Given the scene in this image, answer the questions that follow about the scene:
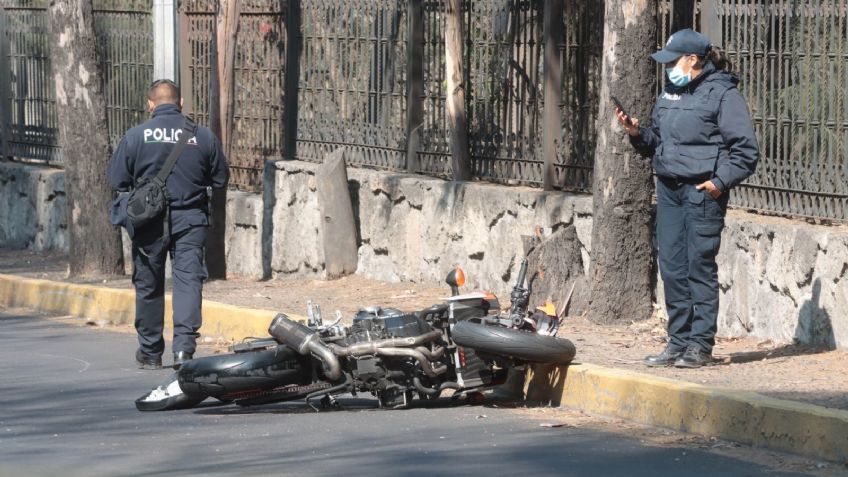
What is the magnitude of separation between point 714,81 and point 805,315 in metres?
1.78

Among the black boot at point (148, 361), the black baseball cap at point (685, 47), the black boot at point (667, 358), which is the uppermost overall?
the black baseball cap at point (685, 47)

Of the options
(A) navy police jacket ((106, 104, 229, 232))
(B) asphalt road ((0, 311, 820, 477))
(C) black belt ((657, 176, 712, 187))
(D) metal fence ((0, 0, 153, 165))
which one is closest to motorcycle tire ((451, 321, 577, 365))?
(B) asphalt road ((0, 311, 820, 477))

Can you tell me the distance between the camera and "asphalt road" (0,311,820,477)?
719 centimetres

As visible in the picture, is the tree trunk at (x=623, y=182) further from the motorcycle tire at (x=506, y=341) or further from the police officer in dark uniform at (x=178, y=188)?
the police officer in dark uniform at (x=178, y=188)

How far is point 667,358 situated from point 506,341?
116 centimetres

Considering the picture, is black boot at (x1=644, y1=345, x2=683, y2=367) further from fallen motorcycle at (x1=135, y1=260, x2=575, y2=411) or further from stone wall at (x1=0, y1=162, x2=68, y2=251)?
stone wall at (x1=0, y1=162, x2=68, y2=251)

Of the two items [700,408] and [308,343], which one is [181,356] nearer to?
[308,343]

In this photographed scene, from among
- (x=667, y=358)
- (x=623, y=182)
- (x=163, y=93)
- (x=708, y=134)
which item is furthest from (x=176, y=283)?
(x=708, y=134)

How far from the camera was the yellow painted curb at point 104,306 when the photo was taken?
11.7 meters

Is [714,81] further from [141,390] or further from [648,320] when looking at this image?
[141,390]

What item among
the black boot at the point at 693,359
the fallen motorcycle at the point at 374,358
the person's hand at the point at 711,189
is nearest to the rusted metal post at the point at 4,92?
the fallen motorcycle at the point at 374,358

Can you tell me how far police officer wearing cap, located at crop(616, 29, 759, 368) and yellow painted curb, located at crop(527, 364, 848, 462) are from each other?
0.62 meters

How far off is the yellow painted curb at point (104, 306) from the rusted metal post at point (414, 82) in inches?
97.5

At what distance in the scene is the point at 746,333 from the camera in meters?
10.5
